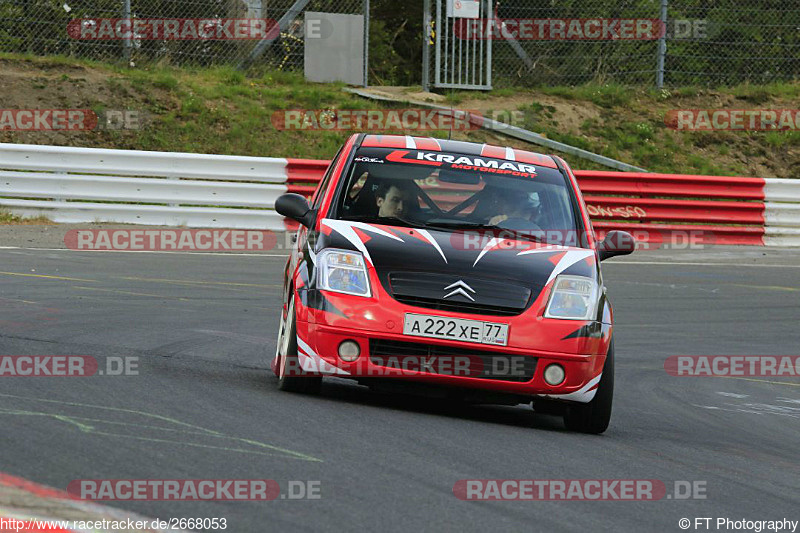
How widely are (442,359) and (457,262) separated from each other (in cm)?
55

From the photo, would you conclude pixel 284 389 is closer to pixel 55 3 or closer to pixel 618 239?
pixel 618 239

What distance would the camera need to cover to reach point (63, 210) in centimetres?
1622

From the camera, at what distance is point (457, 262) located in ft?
21.6

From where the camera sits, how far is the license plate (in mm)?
6352

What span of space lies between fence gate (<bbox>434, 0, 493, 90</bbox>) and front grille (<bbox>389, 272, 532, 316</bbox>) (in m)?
16.2

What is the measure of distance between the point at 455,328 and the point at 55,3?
1634 cm

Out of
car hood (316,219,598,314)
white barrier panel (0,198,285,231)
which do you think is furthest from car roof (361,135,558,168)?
white barrier panel (0,198,285,231)

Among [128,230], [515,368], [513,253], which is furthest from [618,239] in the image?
[128,230]

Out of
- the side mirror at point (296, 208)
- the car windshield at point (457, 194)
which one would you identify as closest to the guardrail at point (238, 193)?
the car windshield at point (457, 194)

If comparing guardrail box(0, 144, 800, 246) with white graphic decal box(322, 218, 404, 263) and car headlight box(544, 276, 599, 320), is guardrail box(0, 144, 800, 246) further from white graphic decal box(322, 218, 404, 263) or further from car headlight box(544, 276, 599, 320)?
car headlight box(544, 276, 599, 320)

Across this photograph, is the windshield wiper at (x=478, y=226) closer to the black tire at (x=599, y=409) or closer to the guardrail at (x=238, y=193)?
the black tire at (x=599, y=409)

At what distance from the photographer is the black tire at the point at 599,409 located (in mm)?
6652

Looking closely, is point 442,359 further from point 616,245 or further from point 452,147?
point 452,147

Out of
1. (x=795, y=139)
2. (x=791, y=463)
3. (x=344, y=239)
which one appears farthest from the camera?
(x=795, y=139)
